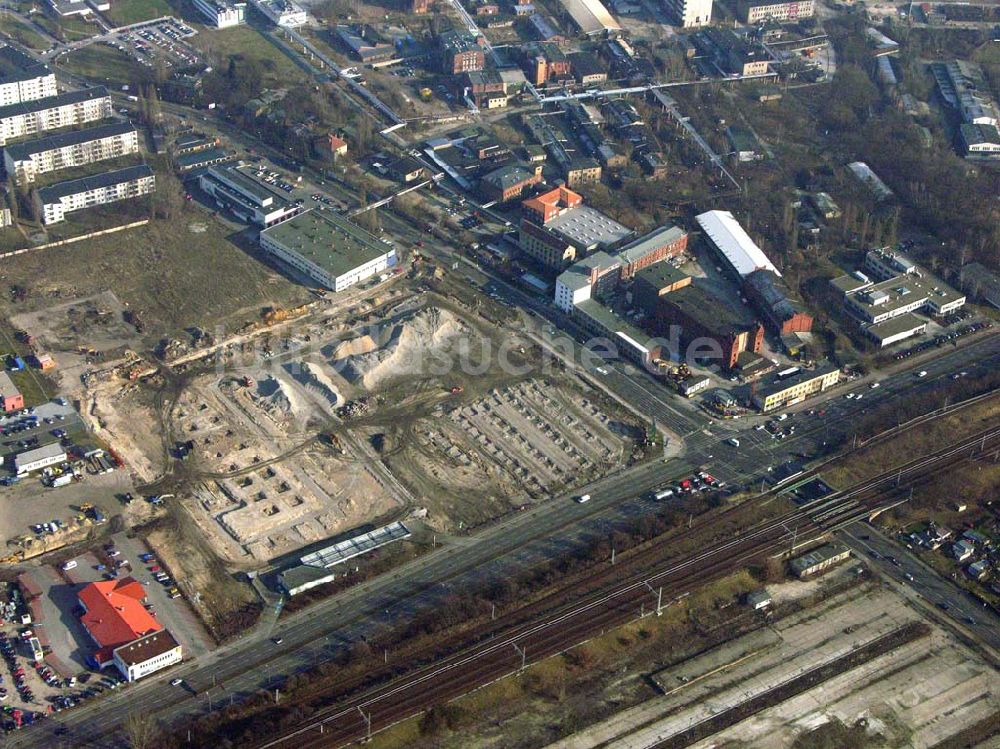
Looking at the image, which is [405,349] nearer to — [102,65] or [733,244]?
[733,244]

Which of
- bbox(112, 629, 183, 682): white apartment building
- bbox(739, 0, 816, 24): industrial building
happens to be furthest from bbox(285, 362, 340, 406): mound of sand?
bbox(739, 0, 816, 24): industrial building

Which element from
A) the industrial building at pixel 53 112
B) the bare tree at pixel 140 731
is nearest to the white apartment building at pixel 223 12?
the industrial building at pixel 53 112

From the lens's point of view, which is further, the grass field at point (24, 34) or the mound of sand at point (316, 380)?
the grass field at point (24, 34)

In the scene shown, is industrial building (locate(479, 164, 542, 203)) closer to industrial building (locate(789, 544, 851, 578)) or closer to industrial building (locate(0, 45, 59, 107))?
industrial building (locate(0, 45, 59, 107))

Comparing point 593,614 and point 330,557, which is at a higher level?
point 593,614

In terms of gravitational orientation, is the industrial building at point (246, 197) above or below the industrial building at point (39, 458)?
above

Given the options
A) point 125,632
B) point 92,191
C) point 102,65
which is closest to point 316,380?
point 125,632

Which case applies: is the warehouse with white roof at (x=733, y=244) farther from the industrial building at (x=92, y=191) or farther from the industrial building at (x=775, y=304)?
the industrial building at (x=92, y=191)

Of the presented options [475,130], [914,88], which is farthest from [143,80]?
[914,88]
